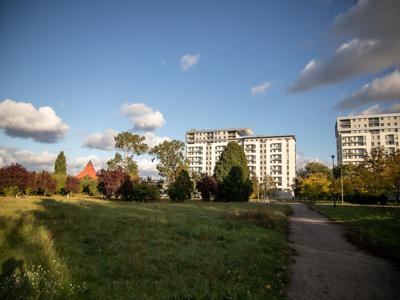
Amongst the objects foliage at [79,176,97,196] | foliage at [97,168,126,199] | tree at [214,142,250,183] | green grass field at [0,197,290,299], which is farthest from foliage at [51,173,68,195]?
green grass field at [0,197,290,299]

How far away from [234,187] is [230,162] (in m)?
5.38

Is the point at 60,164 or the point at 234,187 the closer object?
the point at 234,187

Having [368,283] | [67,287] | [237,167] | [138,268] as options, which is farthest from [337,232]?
[237,167]

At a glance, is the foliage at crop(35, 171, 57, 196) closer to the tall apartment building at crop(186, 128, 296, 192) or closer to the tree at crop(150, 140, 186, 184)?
the tree at crop(150, 140, 186, 184)

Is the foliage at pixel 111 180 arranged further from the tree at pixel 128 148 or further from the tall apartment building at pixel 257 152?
the tall apartment building at pixel 257 152

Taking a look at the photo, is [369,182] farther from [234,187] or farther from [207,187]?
[207,187]

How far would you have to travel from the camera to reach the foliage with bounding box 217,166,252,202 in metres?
55.0

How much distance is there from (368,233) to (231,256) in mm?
10647

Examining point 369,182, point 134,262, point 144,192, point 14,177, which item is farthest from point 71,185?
point 134,262

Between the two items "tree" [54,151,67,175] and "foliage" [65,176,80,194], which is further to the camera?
"tree" [54,151,67,175]

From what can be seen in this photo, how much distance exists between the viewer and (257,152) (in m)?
137

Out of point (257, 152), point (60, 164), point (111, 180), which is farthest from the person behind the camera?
point (257, 152)

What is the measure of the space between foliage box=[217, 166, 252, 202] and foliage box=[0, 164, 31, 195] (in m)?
34.2

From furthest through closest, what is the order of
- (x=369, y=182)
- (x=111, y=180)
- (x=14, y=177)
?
(x=111, y=180) → (x=369, y=182) → (x=14, y=177)
